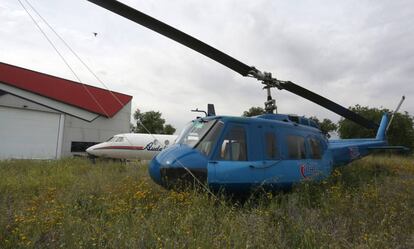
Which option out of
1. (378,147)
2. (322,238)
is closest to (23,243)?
(322,238)

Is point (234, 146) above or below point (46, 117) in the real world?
below

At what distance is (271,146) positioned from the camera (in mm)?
6781

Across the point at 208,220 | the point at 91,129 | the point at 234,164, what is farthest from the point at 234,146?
the point at 91,129

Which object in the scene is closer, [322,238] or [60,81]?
[322,238]

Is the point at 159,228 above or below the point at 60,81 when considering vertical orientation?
below

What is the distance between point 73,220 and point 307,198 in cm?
418

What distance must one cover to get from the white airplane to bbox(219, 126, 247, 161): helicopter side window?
55.0 ft

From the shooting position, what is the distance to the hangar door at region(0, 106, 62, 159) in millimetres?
24047

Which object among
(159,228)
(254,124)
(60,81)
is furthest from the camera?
(60,81)

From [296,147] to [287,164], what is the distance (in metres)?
0.71

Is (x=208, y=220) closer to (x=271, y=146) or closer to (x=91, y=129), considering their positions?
(x=271, y=146)

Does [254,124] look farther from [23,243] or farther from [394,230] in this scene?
[23,243]

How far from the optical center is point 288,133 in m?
7.28

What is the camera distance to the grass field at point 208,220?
3916 mm
